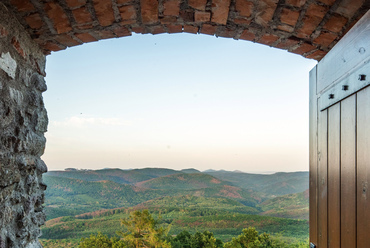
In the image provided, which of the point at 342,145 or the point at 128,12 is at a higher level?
the point at 128,12

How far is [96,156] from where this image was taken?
9.15 m

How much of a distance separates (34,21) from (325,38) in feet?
4.32

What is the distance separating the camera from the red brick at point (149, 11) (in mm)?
1216

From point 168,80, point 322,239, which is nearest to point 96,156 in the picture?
point 168,80

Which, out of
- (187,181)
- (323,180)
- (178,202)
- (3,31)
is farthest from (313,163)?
(187,181)

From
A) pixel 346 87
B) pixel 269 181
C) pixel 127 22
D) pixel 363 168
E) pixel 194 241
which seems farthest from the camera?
pixel 269 181

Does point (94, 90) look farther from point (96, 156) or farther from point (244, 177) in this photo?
point (244, 177)

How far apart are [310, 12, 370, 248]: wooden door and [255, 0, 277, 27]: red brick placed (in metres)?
0.31

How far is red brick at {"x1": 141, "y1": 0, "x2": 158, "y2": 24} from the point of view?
122 centimetres

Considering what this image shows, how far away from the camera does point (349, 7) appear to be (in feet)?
3.72

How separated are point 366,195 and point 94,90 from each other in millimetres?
8765

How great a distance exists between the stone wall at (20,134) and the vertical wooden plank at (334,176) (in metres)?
1.20

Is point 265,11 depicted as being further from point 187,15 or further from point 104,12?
point 104,12

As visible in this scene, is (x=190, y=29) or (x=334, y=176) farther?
→ (x=190, y=29)
